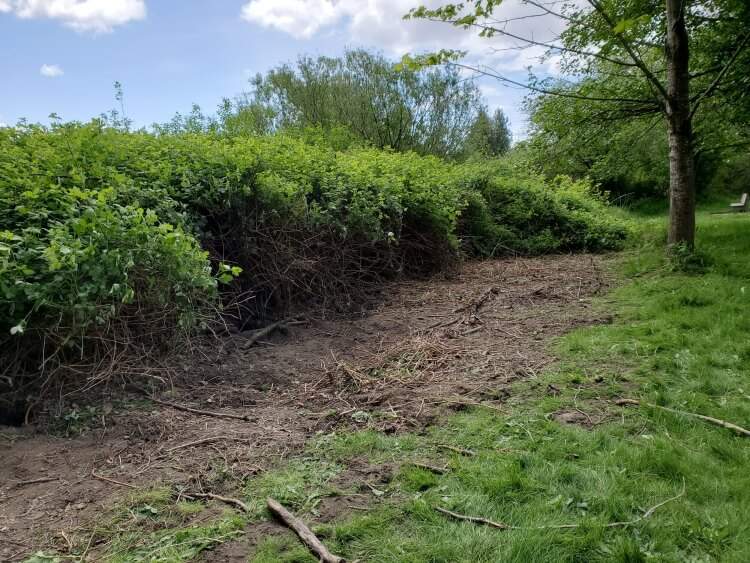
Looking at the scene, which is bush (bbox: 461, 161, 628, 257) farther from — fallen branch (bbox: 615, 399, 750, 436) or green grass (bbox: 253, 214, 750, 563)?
fallen branch (bbox: 615, 399, 750, 436)

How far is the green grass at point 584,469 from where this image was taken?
2.06 meters

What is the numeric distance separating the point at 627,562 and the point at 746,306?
14.2ft

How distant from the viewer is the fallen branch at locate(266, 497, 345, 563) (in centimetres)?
202

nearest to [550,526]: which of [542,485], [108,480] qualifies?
[542,485]

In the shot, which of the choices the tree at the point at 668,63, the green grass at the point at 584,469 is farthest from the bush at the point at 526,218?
the green grass at the point at 584,469

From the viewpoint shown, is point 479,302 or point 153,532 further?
Answer: point 479,302

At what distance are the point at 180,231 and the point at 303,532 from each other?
259 cm

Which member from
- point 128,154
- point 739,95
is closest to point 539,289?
point 739,95

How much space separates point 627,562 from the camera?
195cm

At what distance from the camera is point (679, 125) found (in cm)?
693

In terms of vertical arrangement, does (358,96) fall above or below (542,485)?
above

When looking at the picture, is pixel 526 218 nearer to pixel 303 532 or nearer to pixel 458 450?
pixel 458 450

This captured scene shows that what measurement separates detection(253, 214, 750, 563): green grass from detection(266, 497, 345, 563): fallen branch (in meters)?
0.06

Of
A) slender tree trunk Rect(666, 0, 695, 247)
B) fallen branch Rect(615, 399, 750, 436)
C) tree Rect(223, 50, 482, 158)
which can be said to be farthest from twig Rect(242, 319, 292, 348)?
tree Rect(223, 50, 482, 158)
